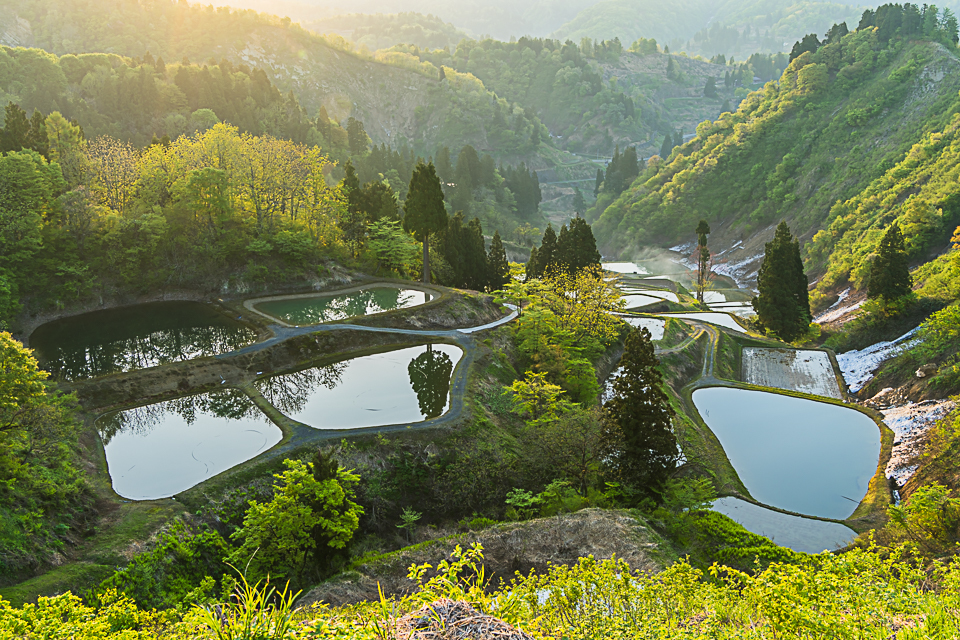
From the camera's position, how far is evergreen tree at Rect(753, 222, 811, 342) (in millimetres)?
54219

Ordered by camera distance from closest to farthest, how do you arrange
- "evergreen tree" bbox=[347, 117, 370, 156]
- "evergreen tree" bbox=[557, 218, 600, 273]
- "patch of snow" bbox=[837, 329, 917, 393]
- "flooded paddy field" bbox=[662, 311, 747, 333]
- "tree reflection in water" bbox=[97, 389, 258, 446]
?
"tree reflection in water" bbox=[97, 389, 258, 446] → "patch of snow" bbox=[837, 329, 917, 393] → "evergreen tree" bbox=[557, 218, 600, 273] → "flooded paddy field" bbox=[662, 311, 747, 333] → "evergreen tree" bbox=[347, 117, 370, 156]

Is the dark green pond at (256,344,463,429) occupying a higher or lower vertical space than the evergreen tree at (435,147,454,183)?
lower

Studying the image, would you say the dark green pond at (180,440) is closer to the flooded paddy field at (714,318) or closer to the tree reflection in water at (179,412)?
the tree reflection in water at (179,412)

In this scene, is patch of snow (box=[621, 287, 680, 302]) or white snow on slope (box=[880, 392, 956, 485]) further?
Result: patch of snow (box=[621, 287, 680, 302])

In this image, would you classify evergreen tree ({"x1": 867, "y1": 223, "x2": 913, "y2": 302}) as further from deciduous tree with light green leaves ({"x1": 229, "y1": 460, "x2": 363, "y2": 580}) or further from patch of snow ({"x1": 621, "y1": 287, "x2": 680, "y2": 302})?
deciduous tree with light green leaves ({"x1": 229, "y1": 460, "x2": 363, "y2": 580})

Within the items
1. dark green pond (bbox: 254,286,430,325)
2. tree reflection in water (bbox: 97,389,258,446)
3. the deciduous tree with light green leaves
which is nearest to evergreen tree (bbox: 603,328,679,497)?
the deciduous tree with light green leaves

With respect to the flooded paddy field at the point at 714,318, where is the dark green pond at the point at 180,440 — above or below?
above

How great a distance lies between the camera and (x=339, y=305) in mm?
39969

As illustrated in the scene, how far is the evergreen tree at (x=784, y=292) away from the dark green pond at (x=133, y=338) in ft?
159

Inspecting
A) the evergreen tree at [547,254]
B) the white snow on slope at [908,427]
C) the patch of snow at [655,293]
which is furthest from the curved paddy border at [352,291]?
the patch of snow at [655,293]

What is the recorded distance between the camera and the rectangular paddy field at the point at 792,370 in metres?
43.6

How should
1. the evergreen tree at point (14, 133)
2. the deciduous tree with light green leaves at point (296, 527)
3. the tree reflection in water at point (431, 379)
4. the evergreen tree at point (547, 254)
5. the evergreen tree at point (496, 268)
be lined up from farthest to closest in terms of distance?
the evergreen tree at point (496, 268) → the evergreen tree at point (547, 254) → the evergreen tree at point (14, 133) → the tree reflection in water at point (431, 379) → the deciduous tree with light green leaves at point (296, 527)

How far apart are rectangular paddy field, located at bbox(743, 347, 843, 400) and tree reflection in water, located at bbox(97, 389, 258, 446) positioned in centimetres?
3894

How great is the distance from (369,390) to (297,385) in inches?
156
